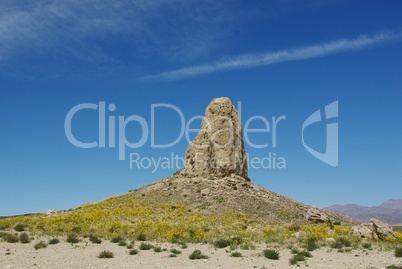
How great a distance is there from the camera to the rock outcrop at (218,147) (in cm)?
3891

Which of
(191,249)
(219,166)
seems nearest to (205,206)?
(219,166)

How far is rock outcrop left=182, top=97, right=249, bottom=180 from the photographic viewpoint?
3891cm

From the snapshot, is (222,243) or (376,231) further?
(376,231)

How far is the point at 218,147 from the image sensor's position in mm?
39156

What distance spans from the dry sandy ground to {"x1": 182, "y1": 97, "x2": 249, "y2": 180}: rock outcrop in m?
18.8

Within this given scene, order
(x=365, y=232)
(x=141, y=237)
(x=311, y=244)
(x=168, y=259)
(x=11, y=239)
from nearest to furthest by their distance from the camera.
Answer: (x=168, y=259), (x=311, y=244), (x=11, y=239), (x=365, y=232), (x=141, y=237)

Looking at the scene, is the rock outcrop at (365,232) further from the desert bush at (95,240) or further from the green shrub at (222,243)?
the desert bush at (95,240)

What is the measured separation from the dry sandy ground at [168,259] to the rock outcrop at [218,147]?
18798 millimetres

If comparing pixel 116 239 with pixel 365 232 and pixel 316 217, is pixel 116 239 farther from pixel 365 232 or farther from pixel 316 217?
pixel 316 217

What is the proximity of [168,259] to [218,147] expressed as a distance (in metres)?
22.7

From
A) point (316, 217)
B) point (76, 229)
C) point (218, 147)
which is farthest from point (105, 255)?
point (218, 147)

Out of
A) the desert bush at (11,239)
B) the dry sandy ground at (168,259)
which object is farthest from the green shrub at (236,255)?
the desert bush at (11,239)

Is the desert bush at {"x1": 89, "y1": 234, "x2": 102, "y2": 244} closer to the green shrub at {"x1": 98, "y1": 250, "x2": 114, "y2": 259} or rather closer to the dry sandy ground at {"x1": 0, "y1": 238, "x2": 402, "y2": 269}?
the dry sandy ground at {"x1": 0, "y1": 238, "x2": 402, "y2": 269}

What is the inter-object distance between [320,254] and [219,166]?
21547mm
